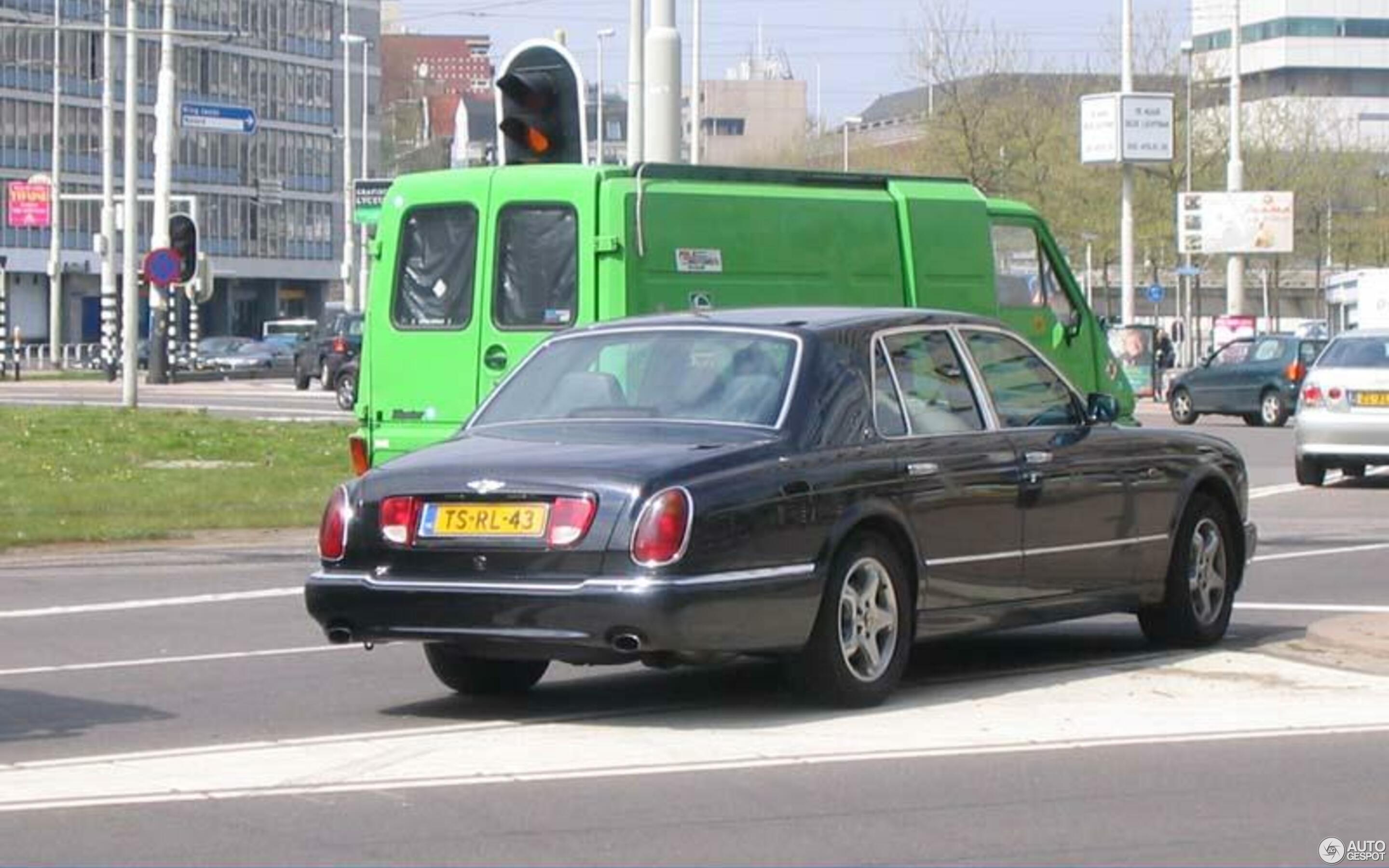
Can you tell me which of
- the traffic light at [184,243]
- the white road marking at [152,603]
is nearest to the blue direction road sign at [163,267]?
the traffic light at [184,243]

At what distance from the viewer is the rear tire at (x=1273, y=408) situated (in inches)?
1704

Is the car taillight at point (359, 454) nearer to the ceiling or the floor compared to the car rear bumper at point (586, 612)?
nearer to the ceiling

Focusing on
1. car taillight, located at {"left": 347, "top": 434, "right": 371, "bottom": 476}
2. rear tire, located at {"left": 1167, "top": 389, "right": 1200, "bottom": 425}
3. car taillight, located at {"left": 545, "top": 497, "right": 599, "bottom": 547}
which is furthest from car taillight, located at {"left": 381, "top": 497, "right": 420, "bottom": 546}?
rear tire, located at {"left": 1167, "top": 389, "right": 1200, "bottom": 425}

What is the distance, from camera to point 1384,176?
284 feet

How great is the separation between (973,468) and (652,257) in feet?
22.2

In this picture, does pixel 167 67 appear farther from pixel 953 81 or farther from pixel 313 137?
pixel 313 137

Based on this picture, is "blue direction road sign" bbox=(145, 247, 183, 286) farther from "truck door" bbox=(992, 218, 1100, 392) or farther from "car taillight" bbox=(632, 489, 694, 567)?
"car taillight" bbox=(632, 489, 694, 567)

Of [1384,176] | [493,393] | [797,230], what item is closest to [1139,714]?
[493,393]

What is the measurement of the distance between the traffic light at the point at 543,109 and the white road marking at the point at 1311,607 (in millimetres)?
5501

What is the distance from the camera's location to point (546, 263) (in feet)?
56.2

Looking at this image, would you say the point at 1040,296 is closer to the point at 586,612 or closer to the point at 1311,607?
the point at 1311,607

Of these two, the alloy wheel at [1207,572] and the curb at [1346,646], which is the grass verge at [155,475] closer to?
the alloy wheel at [1207,572]

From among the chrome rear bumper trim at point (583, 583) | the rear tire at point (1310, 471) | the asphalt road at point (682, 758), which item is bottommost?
the asphalt road at point (682, 758)

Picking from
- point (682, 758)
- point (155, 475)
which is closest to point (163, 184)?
point (155, 475)
